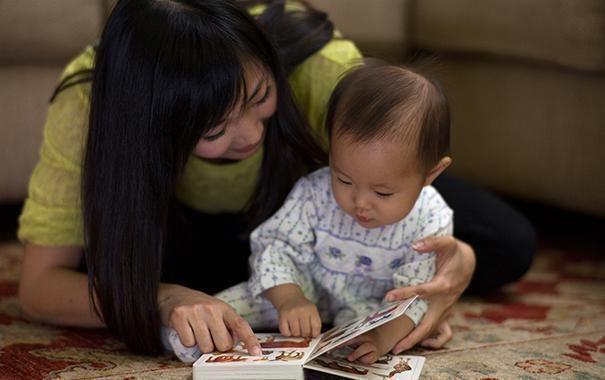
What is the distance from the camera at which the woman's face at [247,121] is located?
105 cm

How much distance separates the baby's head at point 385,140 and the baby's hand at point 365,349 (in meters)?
0.14

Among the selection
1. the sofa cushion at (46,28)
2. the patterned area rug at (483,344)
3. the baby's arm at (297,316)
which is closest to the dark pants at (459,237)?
the patterned area rug at (483,344)

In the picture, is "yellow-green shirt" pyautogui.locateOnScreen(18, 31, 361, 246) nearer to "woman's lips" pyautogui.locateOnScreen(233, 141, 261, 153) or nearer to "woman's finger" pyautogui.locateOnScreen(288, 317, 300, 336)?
"woman's lips" pyautogui.locateOnScreen(233, 141, 261, 153)

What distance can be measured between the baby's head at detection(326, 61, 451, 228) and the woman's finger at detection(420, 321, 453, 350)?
0.16 metres

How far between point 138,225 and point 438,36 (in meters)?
0.90

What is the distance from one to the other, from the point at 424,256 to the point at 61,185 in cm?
47

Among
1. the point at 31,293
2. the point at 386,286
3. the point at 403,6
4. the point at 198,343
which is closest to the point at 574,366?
the point at 386,286

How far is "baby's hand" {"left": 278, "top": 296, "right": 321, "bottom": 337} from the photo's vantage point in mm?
1023

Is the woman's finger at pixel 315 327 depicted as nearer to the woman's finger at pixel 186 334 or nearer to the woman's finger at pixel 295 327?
the woman's finger at pixel 295 327

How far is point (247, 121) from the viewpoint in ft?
3.51

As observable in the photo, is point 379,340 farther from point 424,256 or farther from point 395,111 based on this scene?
point 395,111

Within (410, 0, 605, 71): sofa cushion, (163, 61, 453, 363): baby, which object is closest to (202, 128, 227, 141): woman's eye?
(163, 61, 453, 363): baby

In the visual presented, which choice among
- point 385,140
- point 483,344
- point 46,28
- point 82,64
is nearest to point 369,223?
point 385,140

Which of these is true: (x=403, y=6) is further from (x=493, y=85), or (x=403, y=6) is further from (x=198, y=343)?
(x=198, y=343)
